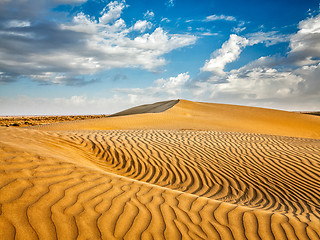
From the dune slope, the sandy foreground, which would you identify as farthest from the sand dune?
the dune slope

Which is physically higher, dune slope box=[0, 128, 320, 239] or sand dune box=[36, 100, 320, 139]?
sand dune box=[36, 100, 320, 139]

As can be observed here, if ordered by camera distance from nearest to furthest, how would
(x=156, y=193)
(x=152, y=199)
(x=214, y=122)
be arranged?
(x=152, y=199) < (x=156, y=193) < (x=214, y=122)

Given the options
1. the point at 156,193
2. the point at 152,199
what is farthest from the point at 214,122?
the point at 152,199

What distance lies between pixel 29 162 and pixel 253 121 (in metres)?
26.1

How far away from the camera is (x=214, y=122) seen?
23.8 metres

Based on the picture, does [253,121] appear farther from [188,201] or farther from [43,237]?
[43,237]

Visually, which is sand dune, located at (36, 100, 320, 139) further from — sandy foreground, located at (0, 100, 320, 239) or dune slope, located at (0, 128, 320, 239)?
dune slope, located at (0, 128, 320, 239)

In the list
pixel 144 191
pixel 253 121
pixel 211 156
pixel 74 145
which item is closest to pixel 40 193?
pixel 144 191

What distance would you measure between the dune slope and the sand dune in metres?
12.5

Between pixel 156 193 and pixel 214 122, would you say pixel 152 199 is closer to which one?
pixel 156 193

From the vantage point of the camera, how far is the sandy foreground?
2863 mm

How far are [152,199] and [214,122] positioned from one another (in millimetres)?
20845

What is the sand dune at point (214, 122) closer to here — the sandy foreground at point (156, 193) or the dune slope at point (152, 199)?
the sandy foreground at point (156, 193)

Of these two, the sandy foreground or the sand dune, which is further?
the sand dune
